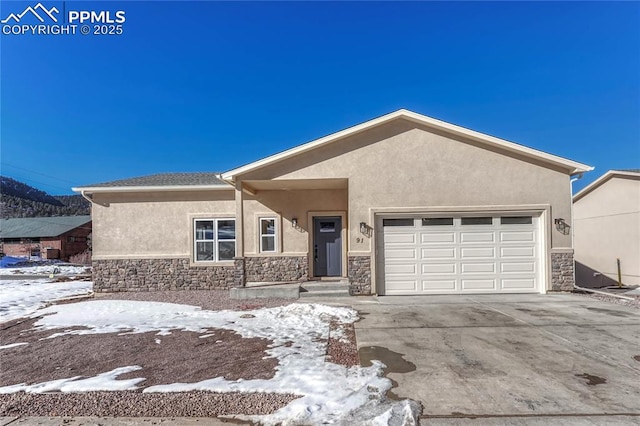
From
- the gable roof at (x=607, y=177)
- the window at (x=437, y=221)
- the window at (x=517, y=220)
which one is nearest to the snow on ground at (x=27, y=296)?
the window at (x=437, y=221)

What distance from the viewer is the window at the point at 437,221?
10.6 m

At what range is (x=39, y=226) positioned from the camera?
115 feet

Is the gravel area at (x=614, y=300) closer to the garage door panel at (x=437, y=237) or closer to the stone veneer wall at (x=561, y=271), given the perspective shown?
the stone veneer wall at (x=561, y=271)

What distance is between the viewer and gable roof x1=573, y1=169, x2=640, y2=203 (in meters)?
13.8

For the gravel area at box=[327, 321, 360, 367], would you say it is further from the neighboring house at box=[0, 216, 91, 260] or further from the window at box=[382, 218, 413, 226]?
the neighboring house at box=[0, 216, 91, 260]

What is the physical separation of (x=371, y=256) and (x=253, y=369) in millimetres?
6230

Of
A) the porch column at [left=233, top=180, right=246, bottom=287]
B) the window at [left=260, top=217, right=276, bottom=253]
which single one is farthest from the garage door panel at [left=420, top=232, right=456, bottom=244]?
the porch column at [left=233, top=180, right=246, bottom=287]

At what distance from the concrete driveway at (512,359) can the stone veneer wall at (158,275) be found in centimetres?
622

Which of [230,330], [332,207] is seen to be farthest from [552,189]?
[230,330]

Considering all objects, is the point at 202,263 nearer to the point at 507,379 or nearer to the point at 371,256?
the point at 371,256

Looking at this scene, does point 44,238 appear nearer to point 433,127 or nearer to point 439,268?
point 439,268

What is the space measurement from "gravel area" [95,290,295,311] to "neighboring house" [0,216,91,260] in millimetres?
26303

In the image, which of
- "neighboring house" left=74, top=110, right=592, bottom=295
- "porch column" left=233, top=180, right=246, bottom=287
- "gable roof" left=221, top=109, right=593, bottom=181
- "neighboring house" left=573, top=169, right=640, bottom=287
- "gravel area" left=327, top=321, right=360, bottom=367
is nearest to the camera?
"gravel area" left=327, top=321, right=360, bottom=367

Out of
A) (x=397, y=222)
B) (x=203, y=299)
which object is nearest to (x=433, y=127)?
(x=397, y=222)
